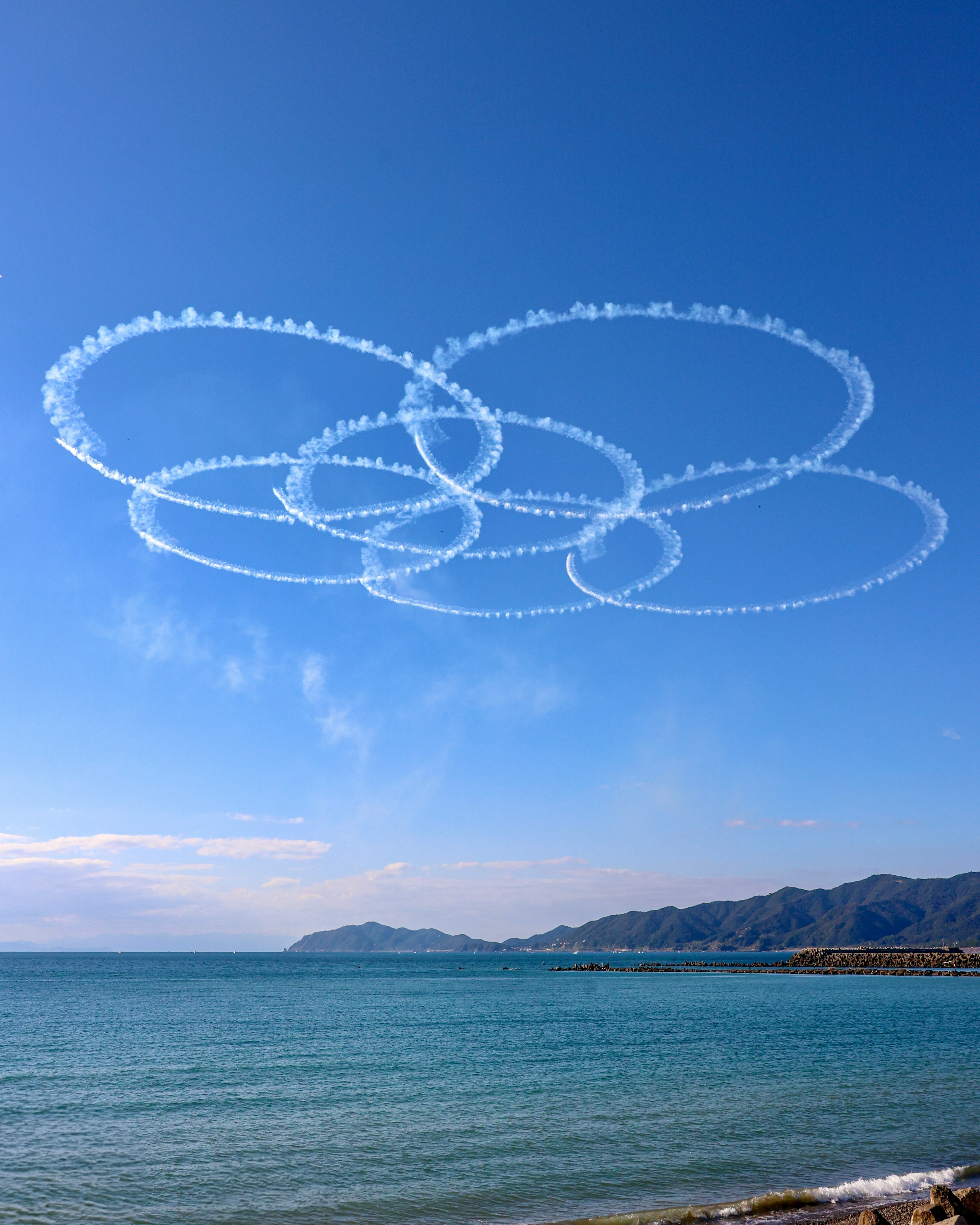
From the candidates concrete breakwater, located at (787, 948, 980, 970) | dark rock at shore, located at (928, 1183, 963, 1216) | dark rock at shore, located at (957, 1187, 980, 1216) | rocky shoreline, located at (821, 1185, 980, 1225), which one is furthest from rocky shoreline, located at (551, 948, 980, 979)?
dark rock at shore, located at (928, 1183, 963, 1216)

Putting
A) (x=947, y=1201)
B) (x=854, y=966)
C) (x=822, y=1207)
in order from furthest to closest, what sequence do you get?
1. (x=854, y=966)
2. (x=822, y=1207)
3. (x=947, y=1201)

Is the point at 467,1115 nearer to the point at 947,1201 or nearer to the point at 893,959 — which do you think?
the point at 947,1201

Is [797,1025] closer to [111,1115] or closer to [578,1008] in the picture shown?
[578,1008]

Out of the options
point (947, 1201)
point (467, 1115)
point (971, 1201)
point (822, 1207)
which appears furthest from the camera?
point (467, 1115)

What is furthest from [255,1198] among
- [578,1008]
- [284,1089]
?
[578,1008]

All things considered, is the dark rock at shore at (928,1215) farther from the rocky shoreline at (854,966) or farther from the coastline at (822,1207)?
the rocky shoreline at (854,966)

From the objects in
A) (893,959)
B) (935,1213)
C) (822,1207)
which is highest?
(935,1213)

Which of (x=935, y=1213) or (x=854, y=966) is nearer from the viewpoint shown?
(x=935, y=1213)

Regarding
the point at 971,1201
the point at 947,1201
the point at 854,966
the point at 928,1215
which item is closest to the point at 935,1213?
the point at 928,1215
